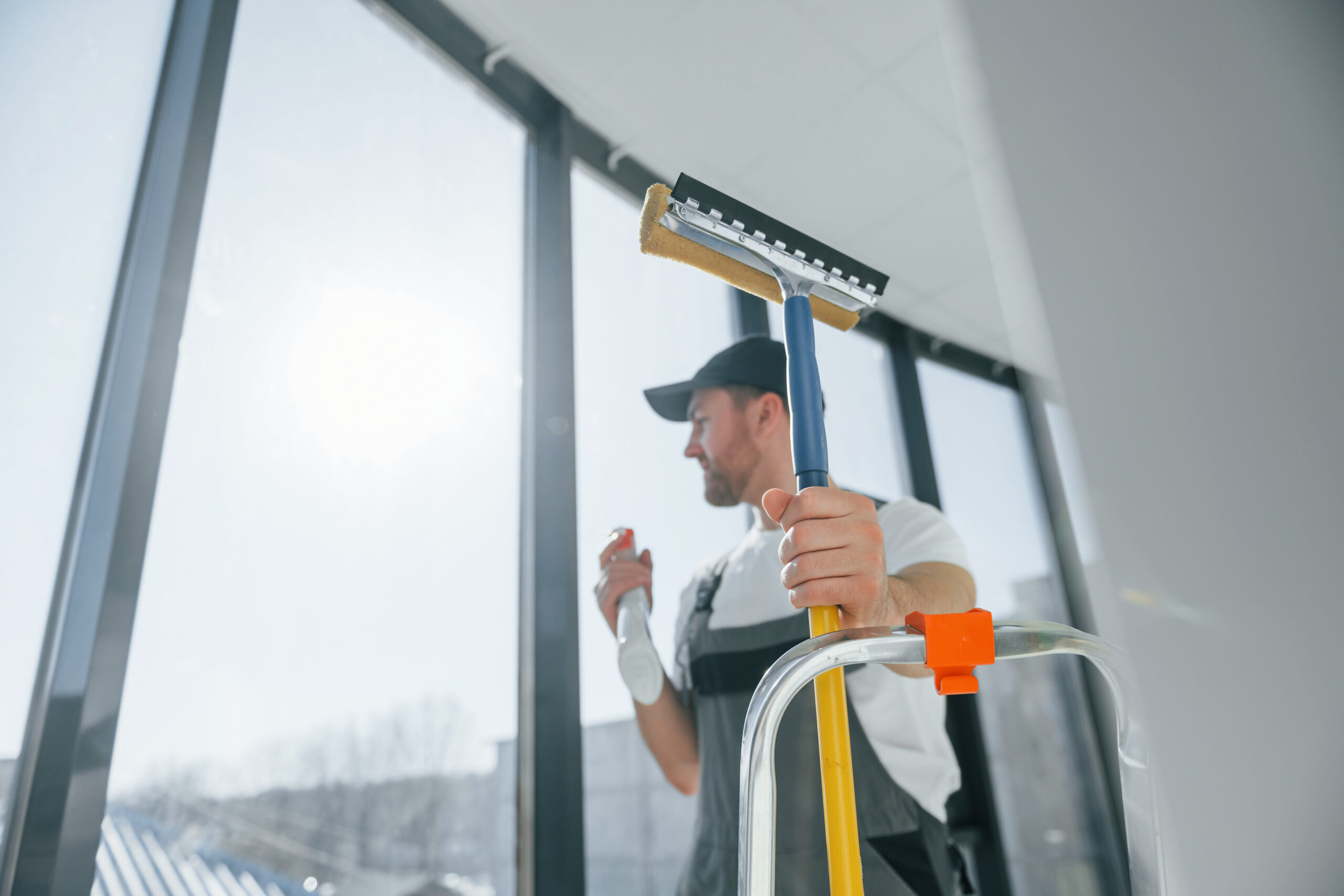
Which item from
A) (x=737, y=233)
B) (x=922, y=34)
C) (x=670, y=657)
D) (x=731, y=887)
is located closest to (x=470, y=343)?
(x=670, y=657)

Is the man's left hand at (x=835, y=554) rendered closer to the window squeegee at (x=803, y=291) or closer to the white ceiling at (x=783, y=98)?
the window squeegee at (x=803, y=291)

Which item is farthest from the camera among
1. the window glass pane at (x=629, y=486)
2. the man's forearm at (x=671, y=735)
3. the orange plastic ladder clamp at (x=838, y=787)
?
the window glass pane at (x=629, y=486)

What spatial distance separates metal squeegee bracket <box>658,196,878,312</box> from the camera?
77cm

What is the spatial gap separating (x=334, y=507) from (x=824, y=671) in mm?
917

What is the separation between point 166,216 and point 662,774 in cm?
119

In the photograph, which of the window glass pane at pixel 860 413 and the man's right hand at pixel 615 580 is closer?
the man's right hand at pixel 615 580

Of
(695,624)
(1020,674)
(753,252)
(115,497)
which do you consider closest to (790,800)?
(695,624)

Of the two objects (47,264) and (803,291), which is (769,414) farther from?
(47,264)

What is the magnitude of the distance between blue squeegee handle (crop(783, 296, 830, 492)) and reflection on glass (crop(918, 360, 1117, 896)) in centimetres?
193

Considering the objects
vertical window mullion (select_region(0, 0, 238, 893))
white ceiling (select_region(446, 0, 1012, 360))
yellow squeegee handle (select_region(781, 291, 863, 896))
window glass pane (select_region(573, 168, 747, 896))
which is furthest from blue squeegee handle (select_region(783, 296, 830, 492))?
white ceiling (select_region(446, 0, 1012, 360))

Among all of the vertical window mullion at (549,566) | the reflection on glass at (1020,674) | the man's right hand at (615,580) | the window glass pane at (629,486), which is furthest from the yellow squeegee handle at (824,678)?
the reflection on glass at (1020,674)

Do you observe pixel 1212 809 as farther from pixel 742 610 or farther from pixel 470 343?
pixel 470 343

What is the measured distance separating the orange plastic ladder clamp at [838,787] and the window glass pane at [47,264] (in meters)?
0.77

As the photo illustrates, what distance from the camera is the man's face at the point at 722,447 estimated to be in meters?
1.27
